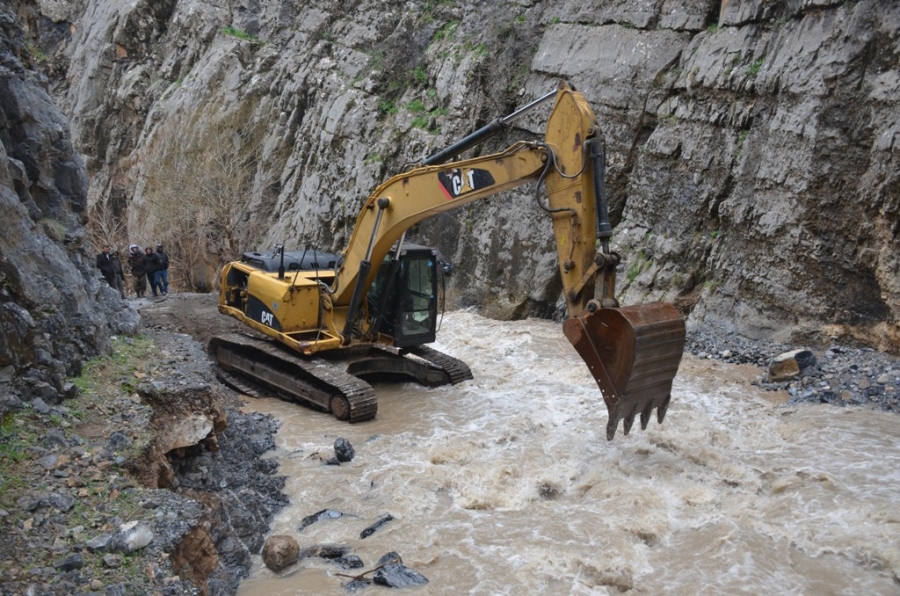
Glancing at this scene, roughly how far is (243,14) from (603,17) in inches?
588

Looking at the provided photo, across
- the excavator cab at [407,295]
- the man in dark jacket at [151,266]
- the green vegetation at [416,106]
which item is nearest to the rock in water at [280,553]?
the excavator cab at [407,295]

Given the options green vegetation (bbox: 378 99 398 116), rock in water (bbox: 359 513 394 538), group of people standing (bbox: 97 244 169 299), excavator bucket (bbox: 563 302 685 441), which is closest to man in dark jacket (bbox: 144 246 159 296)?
group of people standing (bbox: 97 244 169 299)

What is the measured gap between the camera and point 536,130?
14844 mm

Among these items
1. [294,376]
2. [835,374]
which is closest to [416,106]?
[294,376]

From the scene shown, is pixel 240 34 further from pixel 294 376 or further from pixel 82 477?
pixel 82 477

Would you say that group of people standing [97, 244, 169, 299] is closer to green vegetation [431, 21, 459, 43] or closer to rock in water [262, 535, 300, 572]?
green vegetation [431, 21, 459, 43]

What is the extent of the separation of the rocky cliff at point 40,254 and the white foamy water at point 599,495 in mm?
2180

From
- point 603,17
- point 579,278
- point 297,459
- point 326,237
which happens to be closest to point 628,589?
point 579,278

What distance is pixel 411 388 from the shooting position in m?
9.74

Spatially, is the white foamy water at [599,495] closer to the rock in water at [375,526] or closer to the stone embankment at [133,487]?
the rock in water at [375,526]

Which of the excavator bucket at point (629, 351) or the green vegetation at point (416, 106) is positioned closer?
the excavator bucket at point (629, 351)

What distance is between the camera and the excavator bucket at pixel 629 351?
19.1 feet

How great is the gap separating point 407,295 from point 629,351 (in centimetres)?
425

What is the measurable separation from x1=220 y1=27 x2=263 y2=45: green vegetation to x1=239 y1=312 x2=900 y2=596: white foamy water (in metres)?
18.5
